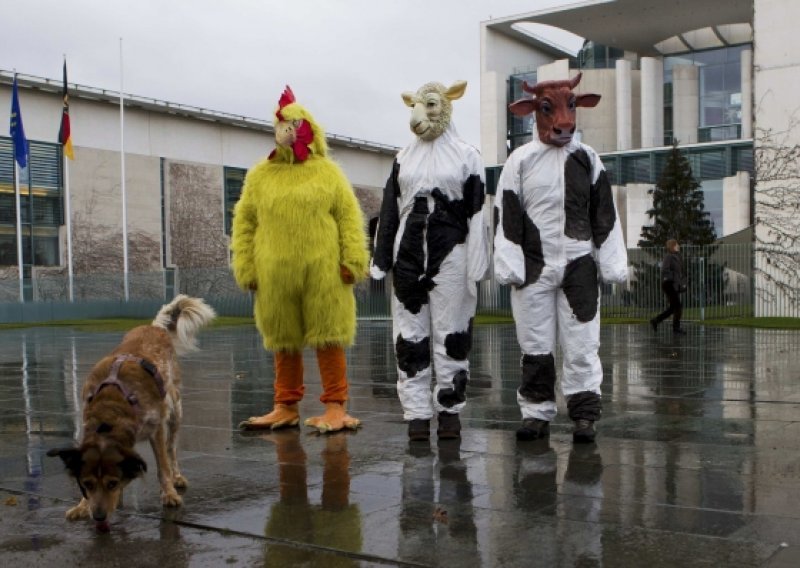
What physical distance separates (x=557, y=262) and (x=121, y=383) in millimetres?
3118

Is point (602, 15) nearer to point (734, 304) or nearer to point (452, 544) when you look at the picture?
point (734, 304)

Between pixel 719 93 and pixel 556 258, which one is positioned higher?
pixel 719 93

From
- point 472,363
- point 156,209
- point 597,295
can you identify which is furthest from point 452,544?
point 156,209

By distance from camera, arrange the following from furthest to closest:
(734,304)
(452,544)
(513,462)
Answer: (734,304) < (513,462) < (452,544)

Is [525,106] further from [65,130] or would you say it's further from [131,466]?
[65,130]

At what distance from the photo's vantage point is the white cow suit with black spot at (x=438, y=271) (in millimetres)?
6910

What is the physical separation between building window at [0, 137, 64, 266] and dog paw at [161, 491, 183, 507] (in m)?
40.8

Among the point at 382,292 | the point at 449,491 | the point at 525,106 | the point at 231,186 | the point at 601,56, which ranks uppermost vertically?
the point at 601,56

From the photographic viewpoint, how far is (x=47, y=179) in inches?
1727

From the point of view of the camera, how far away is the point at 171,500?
4973 mm

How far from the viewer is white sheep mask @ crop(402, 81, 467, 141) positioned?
23.4 ft

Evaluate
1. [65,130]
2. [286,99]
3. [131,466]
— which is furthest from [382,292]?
[131,466]

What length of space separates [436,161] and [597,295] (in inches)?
59.3

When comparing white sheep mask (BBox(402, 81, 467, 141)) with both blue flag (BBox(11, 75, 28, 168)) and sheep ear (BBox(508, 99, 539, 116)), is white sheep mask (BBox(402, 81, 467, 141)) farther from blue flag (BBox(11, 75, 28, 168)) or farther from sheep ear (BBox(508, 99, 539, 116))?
blue flag (BBox(11, 75, 28, 168))
